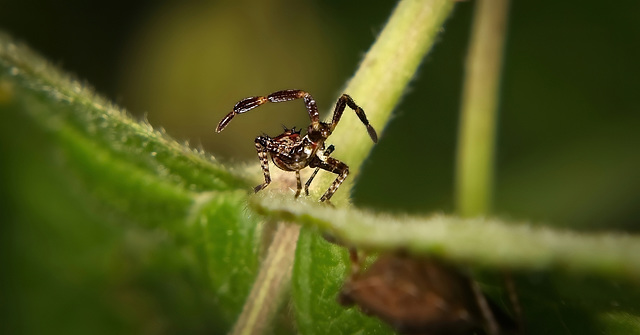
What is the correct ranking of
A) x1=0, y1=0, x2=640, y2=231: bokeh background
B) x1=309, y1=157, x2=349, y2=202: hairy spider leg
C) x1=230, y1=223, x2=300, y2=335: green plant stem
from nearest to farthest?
x1=230, y1=223, x2=300, y2=335: green plant stem, x1=309, y1=157, x2=349, y2=202: hairy spider leg, x1=0, y1=0, x2=640, y2=231: bokeh background

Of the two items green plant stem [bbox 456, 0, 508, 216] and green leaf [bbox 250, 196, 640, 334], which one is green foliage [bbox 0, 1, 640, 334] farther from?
green plant stem [bbox 456, 0, 508, 216]

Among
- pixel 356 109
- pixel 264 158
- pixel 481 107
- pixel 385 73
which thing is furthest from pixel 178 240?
pixel 481 107

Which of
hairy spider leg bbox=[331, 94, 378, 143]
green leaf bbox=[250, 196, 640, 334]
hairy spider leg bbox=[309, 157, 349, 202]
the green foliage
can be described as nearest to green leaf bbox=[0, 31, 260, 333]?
the green foliage

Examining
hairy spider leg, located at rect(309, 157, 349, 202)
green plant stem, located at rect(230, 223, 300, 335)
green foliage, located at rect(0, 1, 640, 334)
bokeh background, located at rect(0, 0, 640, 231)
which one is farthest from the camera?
bokeh background, located at rect(0, 0, 640, 231)

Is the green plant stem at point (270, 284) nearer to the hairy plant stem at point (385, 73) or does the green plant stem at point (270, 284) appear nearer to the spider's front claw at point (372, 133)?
the hairy plant stem at point (385, 73)

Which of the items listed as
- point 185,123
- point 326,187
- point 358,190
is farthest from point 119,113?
point 185,123

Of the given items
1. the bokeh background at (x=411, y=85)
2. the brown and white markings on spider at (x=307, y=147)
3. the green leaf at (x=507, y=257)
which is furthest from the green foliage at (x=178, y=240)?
the bokeh background at (x=411, y=85)

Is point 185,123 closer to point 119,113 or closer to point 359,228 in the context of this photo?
point 119,113

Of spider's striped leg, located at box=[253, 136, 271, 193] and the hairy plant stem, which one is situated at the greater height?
the hairy plant stem
